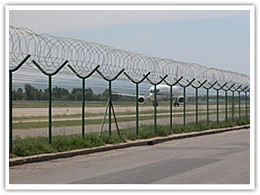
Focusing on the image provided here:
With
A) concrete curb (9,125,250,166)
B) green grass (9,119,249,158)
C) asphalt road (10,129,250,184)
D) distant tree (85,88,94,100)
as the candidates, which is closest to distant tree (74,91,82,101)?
distant tree (85,88,94,100)

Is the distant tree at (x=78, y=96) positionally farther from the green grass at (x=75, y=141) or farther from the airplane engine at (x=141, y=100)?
the airplane engine at (x=141, y=100)

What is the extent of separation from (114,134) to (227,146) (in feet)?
11.9

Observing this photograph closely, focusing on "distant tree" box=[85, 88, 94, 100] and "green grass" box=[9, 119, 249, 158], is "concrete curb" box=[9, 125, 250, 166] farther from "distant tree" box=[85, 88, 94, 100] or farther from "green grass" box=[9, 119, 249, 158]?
"distant tree" box=[85, 88, 94, 100]

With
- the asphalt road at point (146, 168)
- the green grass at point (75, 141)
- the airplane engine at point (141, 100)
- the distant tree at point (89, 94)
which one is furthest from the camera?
the airplane engine at point (141, 100)

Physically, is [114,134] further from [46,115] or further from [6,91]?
[6,91]

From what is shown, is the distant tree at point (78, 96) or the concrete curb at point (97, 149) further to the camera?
the distant tree at point (78, 96)

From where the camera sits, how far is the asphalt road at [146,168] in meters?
11.2

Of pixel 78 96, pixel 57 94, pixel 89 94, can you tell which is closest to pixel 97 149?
pixel 57 94

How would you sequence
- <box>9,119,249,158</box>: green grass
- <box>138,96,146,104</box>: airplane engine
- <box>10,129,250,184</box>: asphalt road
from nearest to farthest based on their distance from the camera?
<box>10,129,250,184</box>: asphalt road → <box>9,119,249,158</box>: green grass → <box>138,96,146,104</box>: airplane engine

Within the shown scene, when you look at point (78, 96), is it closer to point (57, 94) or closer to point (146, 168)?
point (57, 94)

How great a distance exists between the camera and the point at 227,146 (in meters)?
18.9

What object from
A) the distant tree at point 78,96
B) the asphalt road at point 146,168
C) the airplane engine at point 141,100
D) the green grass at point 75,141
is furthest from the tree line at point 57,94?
the airplane engine at point 141,100

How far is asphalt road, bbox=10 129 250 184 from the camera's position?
36.8 ft
